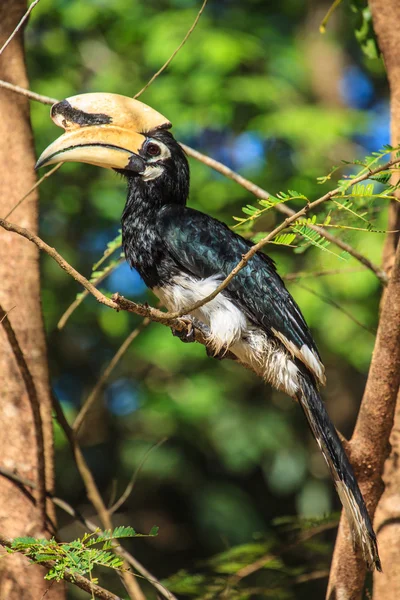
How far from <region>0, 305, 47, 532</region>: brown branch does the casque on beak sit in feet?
2.11

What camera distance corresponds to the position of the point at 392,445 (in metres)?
2.99

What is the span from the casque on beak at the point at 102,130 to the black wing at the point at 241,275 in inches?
14.5

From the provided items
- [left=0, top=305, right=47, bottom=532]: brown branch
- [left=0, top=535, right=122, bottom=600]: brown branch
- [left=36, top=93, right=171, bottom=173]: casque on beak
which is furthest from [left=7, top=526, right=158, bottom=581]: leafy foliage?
[left=36, top=93, right=171, bottom=173]: casque on beak

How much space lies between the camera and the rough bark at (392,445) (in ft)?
9.43

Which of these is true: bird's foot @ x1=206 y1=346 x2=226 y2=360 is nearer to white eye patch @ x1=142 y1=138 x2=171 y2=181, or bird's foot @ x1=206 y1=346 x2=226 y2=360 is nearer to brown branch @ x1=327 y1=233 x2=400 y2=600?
brown branch @ x1=327 y1=233 x2=400 y2=600

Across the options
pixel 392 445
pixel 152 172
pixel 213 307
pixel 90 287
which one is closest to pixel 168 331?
pixel 152 172

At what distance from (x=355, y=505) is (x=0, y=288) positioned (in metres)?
1.47

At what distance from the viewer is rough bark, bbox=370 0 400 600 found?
2873 mm

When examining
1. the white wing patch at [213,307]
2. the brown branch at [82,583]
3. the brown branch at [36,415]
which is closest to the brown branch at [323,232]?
the white wing patch at [213,307]

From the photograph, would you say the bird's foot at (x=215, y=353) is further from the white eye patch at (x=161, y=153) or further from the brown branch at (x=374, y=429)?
the white eye patch at (x=161, y=153)

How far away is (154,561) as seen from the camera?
639 centimetres

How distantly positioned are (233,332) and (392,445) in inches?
28.3

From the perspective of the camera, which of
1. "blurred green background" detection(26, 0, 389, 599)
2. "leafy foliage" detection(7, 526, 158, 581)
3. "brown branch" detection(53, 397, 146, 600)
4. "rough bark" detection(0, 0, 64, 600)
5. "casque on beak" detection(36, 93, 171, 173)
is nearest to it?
"leafy foliage" detection(7, 526, 158, 581)

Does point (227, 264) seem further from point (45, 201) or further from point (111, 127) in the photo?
point (45, 201)
